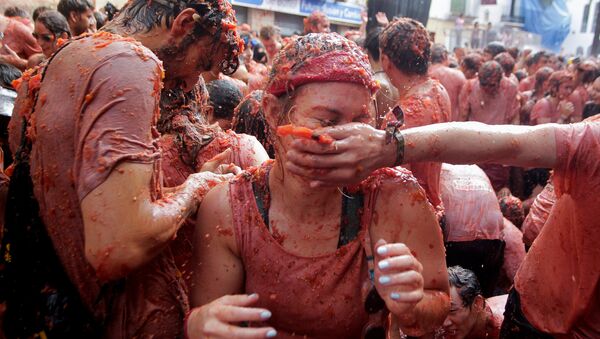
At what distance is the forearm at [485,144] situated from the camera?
6.36 ft

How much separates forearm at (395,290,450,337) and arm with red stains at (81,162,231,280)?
93 cm

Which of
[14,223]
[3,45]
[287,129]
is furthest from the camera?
[3,45]

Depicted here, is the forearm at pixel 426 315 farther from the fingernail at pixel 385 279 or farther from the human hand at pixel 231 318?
the human hand at pixel 231 318

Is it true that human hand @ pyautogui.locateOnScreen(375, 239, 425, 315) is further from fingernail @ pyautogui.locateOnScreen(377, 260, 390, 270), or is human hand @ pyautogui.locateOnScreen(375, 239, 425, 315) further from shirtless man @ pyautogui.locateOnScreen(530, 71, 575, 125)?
shirtless man @ pyautogui.locateOnScreen(530, 71, 575, 125)

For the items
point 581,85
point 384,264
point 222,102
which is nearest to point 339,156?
point 384,264

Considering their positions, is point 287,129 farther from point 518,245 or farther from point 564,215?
point 518,245

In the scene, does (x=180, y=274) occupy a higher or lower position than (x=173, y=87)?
lower

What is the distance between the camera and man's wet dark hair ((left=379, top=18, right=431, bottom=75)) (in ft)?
14.3

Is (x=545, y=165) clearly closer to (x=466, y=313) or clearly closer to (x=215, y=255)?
(x=215, y=255)

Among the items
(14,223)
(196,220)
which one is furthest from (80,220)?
(196,220)

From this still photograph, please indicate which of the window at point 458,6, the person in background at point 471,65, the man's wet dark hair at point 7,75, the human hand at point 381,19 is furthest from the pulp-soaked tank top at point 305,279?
the window at point 458,6

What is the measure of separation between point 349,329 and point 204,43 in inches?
51.6

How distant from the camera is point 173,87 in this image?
238 cm

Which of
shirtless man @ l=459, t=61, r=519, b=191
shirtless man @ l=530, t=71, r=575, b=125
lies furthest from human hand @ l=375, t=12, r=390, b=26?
shirtless man @ l=530, t=71, r=575, b=125
